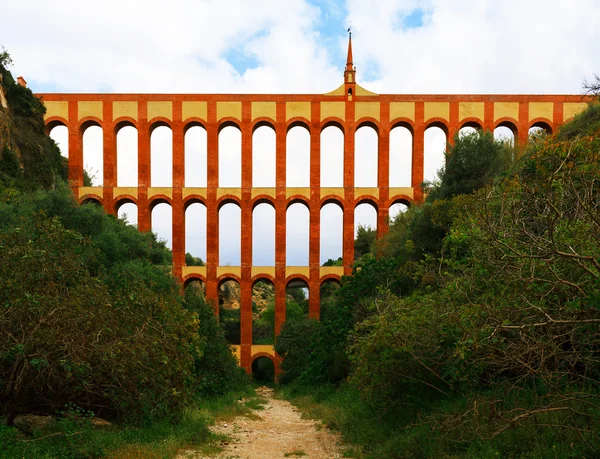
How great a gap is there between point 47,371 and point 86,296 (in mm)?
1420

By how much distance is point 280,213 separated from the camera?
101 ft

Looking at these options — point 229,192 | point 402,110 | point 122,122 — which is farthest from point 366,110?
point 122,122

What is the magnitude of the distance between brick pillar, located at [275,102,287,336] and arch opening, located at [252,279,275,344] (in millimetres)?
7185

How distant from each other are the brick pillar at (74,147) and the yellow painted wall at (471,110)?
2031 cm

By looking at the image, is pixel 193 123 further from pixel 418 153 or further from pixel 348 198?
pixel 418 153

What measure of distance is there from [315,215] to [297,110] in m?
5.78

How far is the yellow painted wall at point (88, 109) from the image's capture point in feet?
103

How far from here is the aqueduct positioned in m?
30.7

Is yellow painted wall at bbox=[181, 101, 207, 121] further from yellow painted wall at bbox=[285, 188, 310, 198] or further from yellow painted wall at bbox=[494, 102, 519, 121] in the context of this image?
yellow painted wall at bbox=[494, 102, 519, 121]

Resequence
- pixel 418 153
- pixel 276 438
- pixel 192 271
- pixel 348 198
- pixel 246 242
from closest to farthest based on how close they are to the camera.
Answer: pixel 276 438
pixel 192 271
pixel 246 242
pixel 348 198
pixel 418 153

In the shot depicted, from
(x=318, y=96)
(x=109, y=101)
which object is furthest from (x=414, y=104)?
(x=109, y=101)

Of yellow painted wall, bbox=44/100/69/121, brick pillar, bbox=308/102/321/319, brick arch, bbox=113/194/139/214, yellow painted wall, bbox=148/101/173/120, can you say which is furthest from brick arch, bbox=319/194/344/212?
yellow painted wall, bbox=44/100/69/121

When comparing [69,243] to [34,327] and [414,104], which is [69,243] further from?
[414,104]

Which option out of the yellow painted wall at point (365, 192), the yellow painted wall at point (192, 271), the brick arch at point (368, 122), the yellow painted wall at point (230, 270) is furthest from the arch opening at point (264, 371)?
the brick arch at point (368, 122)
